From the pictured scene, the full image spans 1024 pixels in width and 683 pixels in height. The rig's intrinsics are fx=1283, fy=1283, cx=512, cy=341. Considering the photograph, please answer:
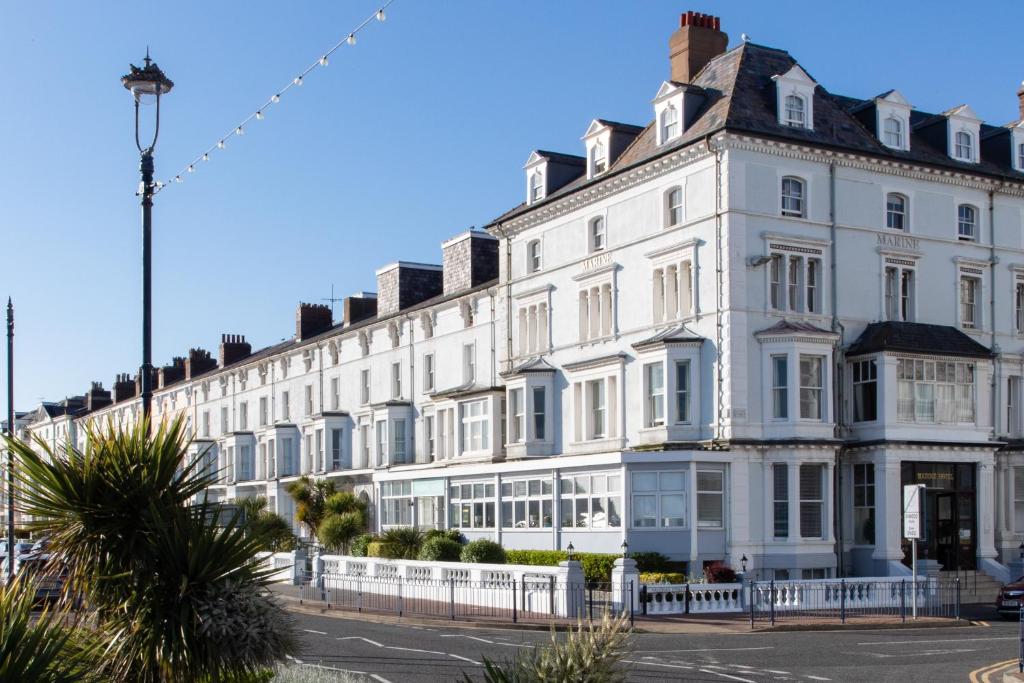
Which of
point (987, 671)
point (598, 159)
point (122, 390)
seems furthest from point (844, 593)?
point (122, 390)

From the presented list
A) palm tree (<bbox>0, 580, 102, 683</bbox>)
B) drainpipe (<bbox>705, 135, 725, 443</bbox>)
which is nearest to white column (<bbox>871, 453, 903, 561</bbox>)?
drainpipe (<bbox>705, 135, 725, 443</bbox>)

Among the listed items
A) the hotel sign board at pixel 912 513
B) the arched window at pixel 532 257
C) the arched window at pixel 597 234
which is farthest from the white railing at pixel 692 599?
the arched window at pixel 532 257

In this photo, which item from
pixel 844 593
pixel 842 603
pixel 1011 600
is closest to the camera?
pixel 842 603

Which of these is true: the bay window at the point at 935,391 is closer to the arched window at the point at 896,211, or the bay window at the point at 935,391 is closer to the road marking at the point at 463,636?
the arched window at the point at 896,211

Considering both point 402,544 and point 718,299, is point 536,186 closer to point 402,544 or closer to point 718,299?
point 718,299

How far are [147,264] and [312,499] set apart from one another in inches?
1583

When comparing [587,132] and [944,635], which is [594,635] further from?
[587,132]

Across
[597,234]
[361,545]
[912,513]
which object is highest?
[597,234]

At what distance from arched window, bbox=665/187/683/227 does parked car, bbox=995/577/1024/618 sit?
13948 millimetres

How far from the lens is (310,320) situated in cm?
6850

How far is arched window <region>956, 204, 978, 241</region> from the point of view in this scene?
40.3 m

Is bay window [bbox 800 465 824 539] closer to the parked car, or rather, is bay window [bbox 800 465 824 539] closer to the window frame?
the parked car

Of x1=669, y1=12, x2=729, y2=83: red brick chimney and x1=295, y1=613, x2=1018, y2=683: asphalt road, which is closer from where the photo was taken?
x1=295, y1=613, x2=1018, y2=683: asphalt road

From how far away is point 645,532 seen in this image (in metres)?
36.2
